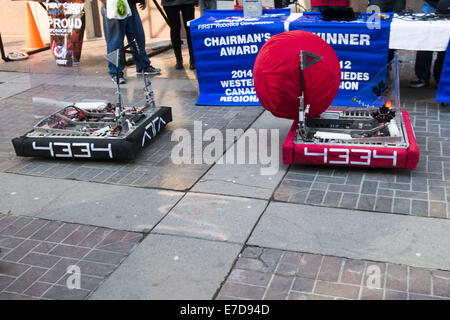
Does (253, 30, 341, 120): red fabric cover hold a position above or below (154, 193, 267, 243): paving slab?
above

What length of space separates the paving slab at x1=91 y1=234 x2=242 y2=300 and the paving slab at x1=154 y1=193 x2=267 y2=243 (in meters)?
0.12

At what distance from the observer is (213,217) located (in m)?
4.27

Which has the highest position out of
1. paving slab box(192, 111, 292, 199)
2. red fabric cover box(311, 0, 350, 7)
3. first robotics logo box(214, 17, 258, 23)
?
red fabric cover box(311, 0, 350, 7)

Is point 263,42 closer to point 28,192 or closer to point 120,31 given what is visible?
point 120,31

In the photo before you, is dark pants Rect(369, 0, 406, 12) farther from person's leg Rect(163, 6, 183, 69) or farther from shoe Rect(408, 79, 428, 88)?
person's leg Rect(163, 6, 183, 69)

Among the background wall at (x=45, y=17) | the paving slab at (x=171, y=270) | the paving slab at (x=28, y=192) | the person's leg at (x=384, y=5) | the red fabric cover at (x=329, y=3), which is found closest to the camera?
the paving slab at (x=171, y=270)

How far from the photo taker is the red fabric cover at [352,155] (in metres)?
4.72

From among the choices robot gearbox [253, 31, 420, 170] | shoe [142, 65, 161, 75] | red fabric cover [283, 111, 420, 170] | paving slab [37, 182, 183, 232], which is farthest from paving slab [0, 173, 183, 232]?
shoe [142, 65, 161, 75]

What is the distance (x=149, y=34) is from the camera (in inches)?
474

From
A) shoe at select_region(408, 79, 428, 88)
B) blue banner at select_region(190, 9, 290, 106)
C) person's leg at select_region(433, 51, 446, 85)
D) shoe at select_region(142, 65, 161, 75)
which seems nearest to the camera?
blue banner at select_region(190, 9, 290, 106)

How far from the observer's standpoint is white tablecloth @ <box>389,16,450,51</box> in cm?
631

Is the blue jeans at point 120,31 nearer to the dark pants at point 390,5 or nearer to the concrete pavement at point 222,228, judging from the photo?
the concrete pavement at point 222,228

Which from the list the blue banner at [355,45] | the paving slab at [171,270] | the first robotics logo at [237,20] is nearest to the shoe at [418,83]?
the blue banner at [355,45]
